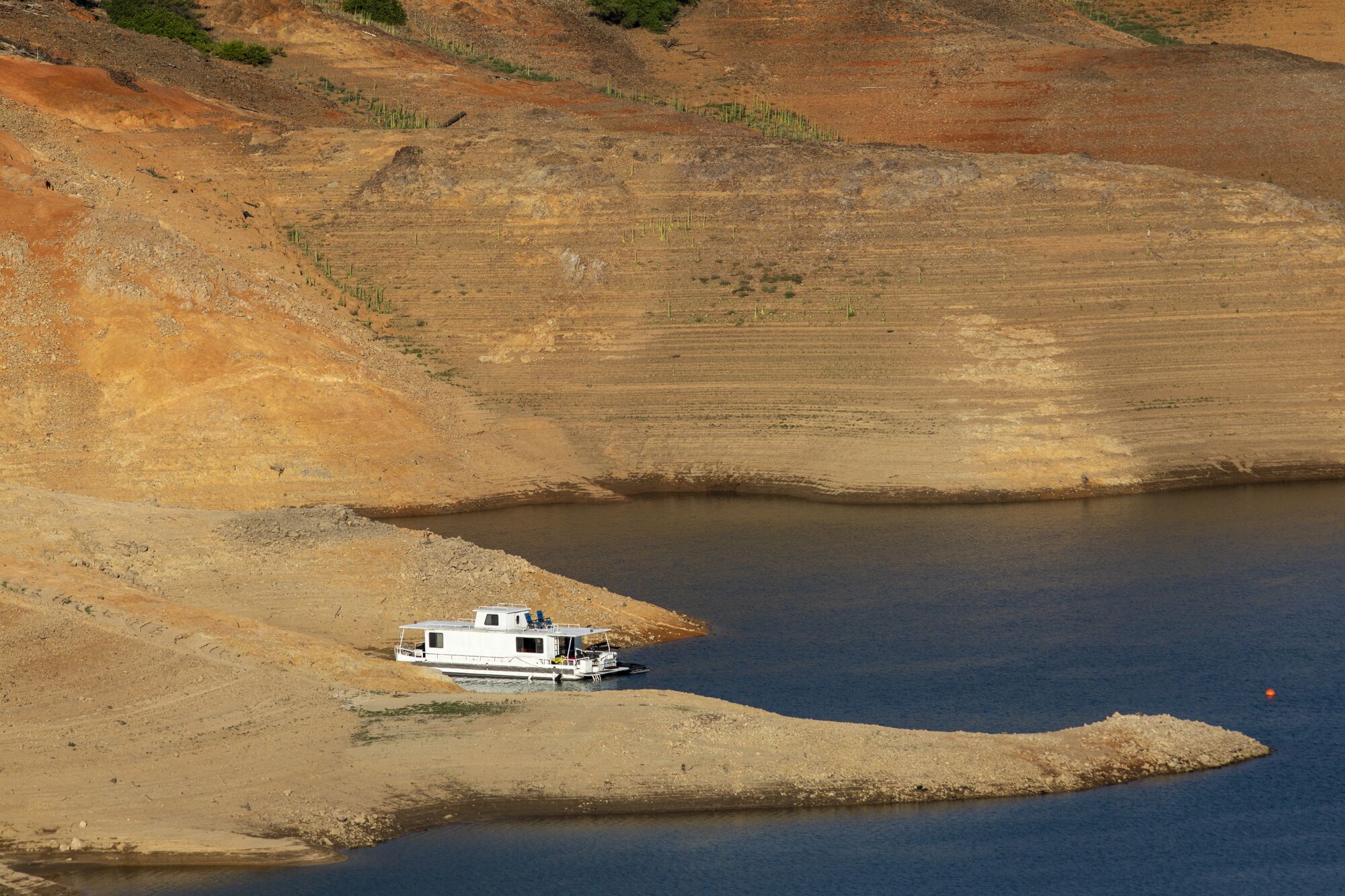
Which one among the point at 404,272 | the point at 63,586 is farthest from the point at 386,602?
the point at 404,272

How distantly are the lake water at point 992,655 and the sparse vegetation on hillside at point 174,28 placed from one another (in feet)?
130

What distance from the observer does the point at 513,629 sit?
154 feet

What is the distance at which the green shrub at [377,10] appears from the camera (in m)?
102

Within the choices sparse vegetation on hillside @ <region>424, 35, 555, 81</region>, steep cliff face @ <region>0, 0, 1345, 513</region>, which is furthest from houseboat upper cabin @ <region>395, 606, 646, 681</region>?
sparse vegetation on hillside @ <region>424, 35, 555, 81</region>

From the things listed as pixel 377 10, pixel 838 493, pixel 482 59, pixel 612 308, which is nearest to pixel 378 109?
pixel 482 59

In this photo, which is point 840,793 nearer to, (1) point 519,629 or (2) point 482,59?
(1) point 519,629

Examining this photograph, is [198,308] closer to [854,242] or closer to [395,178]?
[395,178]

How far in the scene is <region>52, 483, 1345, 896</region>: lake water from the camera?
34156 mm

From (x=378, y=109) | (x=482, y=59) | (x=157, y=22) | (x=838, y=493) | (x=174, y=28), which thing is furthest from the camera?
(x=482, y=59)

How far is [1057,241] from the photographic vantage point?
250 feet

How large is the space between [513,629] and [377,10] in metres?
63.6

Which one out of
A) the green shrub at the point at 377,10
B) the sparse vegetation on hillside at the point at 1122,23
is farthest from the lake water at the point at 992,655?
the sparse vegetation on hillside at the point at 1122,23

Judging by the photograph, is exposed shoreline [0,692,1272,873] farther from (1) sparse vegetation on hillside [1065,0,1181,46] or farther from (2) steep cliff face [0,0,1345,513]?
(1) sparse vegetation on hillside [1065,0,1181,46]

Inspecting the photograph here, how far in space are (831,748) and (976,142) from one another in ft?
209
